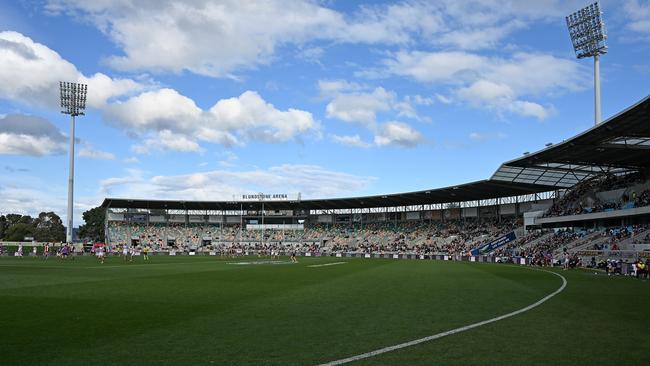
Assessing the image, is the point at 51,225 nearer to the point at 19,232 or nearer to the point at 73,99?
the point at 19,232

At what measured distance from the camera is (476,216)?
86.2m

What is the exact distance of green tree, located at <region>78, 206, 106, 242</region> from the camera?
146 m

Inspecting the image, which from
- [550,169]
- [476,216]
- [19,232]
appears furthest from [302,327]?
[19,232]

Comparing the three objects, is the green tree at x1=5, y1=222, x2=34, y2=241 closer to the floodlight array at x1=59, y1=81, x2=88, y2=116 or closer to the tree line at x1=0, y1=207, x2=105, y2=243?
the tree line at x1=0, y1=207, x2=105, y2=243

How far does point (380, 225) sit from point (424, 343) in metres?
90.2

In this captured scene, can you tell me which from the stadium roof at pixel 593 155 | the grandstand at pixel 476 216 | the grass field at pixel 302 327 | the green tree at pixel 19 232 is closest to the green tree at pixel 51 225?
the green tree at pixel 19 232

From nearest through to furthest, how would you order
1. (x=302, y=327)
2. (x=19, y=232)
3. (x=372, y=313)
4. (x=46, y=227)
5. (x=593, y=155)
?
(x=302, y=327), (x=372, y=313), (x=593, y=155), (x=19, y=232), (x=46, y=227)

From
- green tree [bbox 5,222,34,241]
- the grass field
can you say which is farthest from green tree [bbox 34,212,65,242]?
the grass field

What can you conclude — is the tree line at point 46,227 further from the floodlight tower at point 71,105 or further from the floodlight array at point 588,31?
the floodlight array at point 588,31

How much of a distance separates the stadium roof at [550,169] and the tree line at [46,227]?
33958 millimetres

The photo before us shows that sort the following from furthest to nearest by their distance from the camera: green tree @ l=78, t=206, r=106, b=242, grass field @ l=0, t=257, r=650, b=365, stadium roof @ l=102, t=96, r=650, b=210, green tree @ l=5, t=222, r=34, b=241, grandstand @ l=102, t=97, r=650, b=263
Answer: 1. green tree @ l=78, t=206, r=106, b=242
2. green tree @ l=5, t=222, r=34, b=241
3. grandstand @ l=102, t=97, r=650, b=263
4. stadium roof @ l=102, t=96, r=650, b=210
5. grass field @ l=0, t=257, r=650, b=365

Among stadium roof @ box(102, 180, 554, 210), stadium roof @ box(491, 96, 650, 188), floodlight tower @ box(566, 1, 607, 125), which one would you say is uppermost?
floodlight tower @ box(566, 1, 607, 125)

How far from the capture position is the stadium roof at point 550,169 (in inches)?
1521

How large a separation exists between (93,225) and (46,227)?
13668 millimetres
